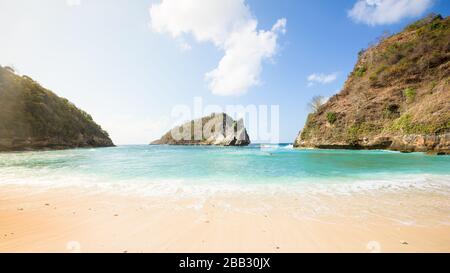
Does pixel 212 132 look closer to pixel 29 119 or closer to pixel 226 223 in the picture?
pixel 29 119

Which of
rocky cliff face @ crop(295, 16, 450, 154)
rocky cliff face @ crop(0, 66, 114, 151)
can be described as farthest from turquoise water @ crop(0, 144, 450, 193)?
rocky cliff face @ crop(0, 66, 114, 151)

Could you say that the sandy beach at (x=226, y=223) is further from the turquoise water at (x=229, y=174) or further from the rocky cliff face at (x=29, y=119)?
the rocky cliff face at (x=29, y=119)

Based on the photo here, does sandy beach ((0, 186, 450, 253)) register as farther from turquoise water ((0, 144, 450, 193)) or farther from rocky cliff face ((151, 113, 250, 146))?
rocky cliff face ((151, 113, 250, 146))

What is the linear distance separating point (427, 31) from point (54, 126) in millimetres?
98297

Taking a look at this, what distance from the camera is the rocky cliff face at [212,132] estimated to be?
105125 millimetres

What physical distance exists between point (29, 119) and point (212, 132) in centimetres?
8343

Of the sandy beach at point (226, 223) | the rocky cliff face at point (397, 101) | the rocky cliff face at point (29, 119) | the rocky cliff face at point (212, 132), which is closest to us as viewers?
the sandy beach at point (226, 223)

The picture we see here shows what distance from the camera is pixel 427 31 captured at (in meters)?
48.0

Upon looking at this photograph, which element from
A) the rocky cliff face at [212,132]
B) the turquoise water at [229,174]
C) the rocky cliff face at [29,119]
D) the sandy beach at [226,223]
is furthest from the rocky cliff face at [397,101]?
the rocky cliff face at [29,119]

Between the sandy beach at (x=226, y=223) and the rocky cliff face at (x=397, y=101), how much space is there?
102 feet

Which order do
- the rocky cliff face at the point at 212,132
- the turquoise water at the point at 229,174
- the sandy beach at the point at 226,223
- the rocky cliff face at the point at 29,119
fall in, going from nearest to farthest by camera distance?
the sandy beach at the point at 226,223, the turquoise water at the point at 229,174, the rocky cliff face at the point at 29,119, the rocky cliff face at the point at 212,132
